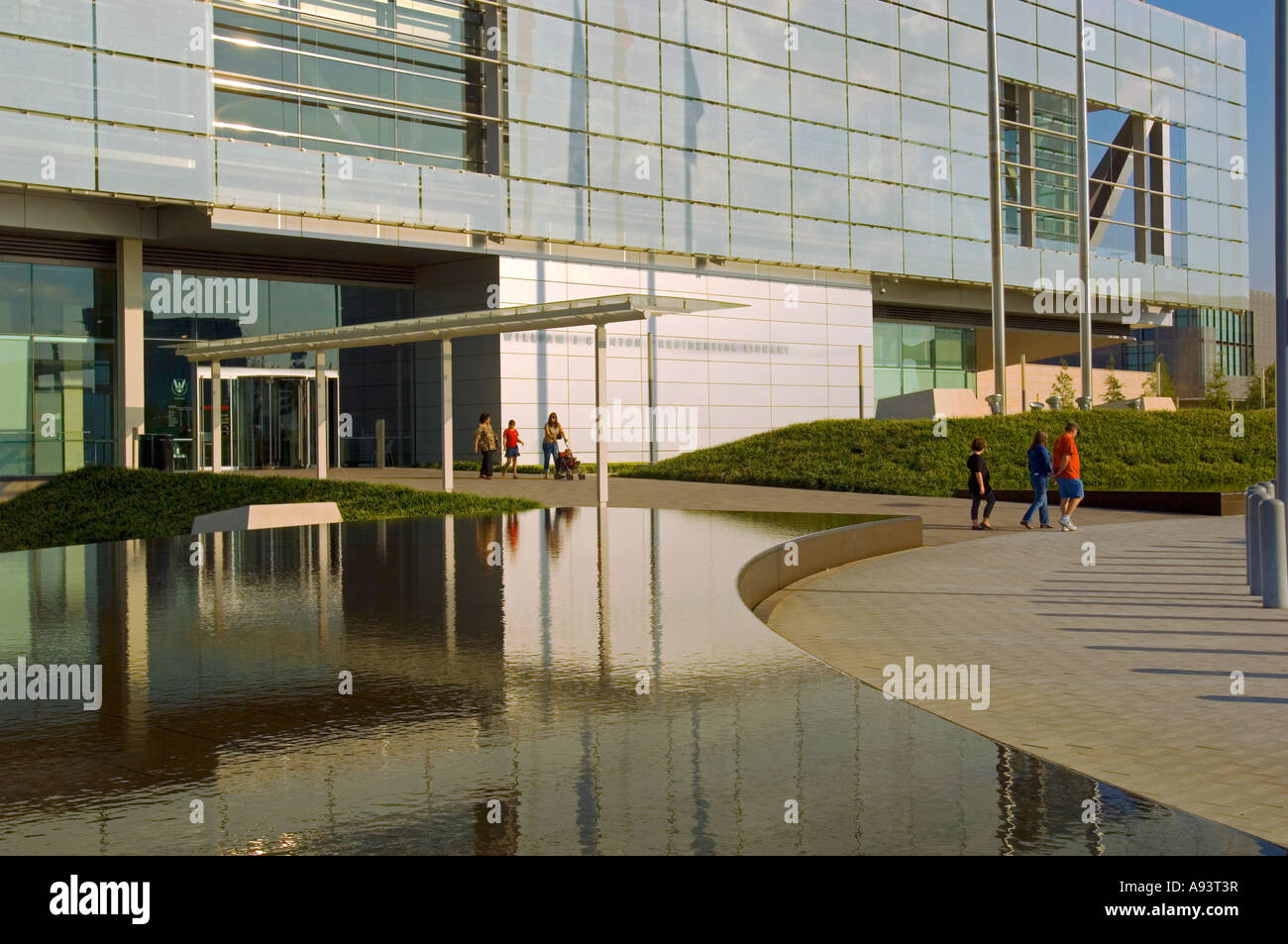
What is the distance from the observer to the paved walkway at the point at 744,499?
24500 millimetres

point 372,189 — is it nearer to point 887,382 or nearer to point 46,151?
point 46,151

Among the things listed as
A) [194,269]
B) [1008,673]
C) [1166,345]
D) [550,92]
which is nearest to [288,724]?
[1008,673]

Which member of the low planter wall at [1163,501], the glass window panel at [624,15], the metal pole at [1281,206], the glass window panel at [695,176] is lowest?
the low planter wall at [1163,501]

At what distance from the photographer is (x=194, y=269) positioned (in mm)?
34750

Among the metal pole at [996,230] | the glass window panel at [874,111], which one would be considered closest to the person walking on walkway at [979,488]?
the metal pole at [996,230]

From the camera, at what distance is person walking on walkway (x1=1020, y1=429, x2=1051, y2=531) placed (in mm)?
21891

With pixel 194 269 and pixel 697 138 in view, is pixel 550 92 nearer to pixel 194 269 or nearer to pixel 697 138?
pixel 697 138

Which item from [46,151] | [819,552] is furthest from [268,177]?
[819,552]

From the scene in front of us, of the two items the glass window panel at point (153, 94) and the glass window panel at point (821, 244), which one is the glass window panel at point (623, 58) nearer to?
the glass window panel at point (821, 244)

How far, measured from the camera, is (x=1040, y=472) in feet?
72.4

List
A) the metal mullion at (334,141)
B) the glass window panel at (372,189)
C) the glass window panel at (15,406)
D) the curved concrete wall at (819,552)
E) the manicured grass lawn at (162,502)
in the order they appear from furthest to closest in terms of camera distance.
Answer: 1. the glass window panel at (372,189)
2. the metal mullion at (334,141)
3. the glass window panel at (15,406)
4. the manicured grass lawn at (162,502)
5. the curved concrete wall at (819,552)

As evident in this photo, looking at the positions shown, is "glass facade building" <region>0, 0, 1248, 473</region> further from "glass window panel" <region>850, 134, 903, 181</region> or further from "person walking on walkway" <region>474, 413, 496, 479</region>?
"person walking on walkway" <region>474, 413, 496, 479</region>

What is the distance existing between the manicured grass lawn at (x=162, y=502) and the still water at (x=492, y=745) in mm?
12034

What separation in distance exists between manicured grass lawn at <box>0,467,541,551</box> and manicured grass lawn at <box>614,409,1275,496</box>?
36.2ft
